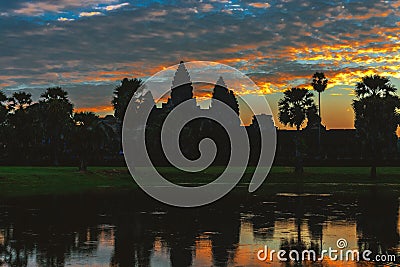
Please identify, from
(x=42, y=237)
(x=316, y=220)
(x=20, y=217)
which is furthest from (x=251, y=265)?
(x=20, y=217)

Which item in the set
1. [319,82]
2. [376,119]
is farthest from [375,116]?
[319,82]

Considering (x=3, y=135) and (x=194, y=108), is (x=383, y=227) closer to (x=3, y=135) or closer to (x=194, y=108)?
(x=3, y=135)

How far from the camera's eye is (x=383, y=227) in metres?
21.7

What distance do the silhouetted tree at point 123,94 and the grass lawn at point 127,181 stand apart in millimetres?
8102

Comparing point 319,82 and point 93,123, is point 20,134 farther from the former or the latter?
point 319,82

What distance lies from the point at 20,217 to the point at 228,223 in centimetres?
885

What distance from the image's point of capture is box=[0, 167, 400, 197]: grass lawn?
45.2m

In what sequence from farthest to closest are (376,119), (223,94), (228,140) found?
(223,94), (228,140), (376,119)

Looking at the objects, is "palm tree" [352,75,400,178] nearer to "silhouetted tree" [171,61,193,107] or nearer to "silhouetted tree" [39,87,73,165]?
"silhouetted tree" [39,87,73,165]

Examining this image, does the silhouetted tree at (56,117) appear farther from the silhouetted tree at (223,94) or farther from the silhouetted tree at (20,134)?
the silhouetted tree at (223,94)

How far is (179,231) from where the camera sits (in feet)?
68.8

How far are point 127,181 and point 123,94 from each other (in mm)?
19567

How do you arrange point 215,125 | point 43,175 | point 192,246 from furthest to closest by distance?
point 215,125 < point 43,175 < point 192,246

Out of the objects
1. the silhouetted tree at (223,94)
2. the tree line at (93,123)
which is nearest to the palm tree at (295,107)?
the tree line at (93,123)
